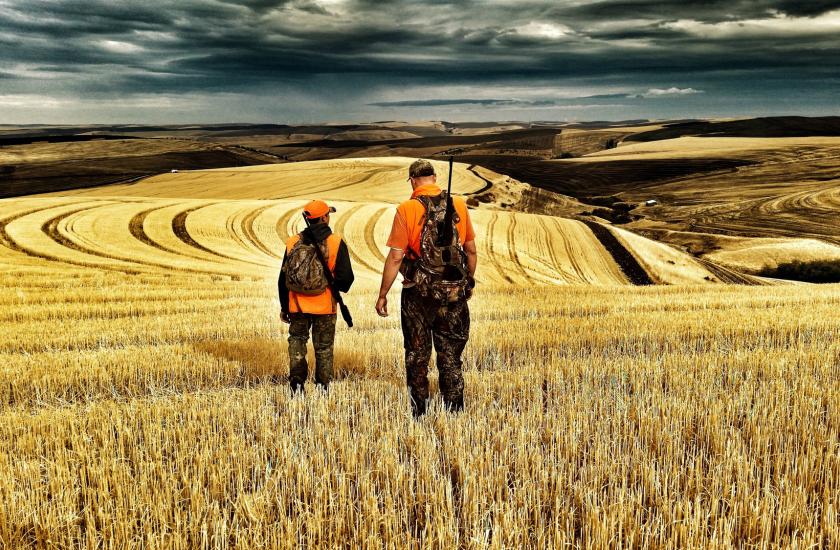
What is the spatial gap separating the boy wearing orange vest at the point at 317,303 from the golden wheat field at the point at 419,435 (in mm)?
395

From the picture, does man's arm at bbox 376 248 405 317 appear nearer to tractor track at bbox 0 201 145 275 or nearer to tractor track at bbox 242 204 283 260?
tractor track at bbox 0 201 145 275

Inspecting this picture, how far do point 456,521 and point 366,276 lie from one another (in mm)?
20377

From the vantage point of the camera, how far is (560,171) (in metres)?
94.7

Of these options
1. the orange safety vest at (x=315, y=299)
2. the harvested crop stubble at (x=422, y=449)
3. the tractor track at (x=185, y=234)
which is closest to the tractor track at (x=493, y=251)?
the tractor track at (x=185, y=234)

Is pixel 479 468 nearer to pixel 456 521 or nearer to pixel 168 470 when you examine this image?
pixel 456 521

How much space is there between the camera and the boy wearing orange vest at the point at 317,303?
6.74 m

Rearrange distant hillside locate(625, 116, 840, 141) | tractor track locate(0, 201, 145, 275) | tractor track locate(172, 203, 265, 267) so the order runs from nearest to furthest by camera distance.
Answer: tractor track locate(0, 201, 145, 275) < tractor track locate(172, 203, 265, 267) < distant hillside locate(625, 116, 840, 141)

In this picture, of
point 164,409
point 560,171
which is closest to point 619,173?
point 560,171

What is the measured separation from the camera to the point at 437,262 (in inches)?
229

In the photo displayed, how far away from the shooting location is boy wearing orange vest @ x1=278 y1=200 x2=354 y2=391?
22.1 feet

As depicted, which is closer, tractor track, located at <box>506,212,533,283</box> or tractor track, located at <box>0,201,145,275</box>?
tractor track, located at <box>0,201,145,275</box>

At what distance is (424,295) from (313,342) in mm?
1903

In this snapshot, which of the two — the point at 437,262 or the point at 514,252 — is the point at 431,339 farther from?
the point at 514,252

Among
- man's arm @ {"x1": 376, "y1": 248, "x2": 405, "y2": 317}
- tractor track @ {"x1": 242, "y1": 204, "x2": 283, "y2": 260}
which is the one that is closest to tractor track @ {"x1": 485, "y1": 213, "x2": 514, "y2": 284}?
tractor track @ {"x1": 242, "y1": 204, "x2": 283, "y2": 260}
